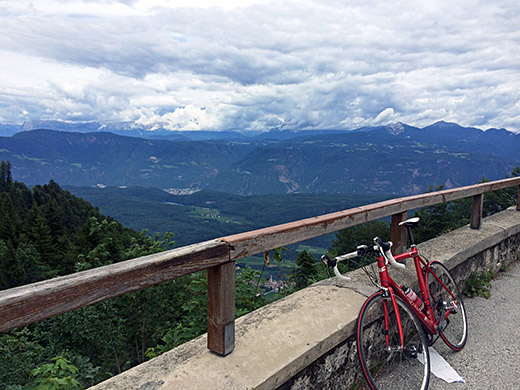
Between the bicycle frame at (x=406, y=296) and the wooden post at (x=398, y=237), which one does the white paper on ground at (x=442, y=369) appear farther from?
the wooden post at (x=398, y=237)

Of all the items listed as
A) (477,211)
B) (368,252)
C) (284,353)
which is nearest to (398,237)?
(368,252)

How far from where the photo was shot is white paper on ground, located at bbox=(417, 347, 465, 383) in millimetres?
2997

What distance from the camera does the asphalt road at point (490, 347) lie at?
2975mm

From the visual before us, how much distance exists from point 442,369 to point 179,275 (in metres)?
2.51

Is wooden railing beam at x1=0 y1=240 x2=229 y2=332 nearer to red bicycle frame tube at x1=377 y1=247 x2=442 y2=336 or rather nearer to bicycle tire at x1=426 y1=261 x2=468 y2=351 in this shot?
red bicycle frame tube at x1=377 y1=247 x2=442 y2=336

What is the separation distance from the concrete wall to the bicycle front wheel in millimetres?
140

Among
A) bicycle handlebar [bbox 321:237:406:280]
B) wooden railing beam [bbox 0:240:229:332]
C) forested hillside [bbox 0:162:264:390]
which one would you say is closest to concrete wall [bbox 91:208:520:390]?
bicycle handlebar [bbox 321:237:406:280]

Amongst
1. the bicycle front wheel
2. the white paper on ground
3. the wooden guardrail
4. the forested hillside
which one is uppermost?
the wooden guardrail

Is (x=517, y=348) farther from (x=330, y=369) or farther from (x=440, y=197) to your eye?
(x=330, y=369)

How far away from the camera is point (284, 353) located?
225 centimetres

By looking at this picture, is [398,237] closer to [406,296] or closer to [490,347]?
[406,296]

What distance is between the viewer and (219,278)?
2096 millimetres

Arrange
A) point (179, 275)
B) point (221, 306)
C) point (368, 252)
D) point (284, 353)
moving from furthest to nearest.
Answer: point (368, 252) → point (284, 353) → point (221, 306) → point (179, 275)

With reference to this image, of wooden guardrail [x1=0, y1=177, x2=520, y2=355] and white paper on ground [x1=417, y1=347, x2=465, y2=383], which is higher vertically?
wooden guardrail [x1=0, y1=177, x2=520, y2=355]
